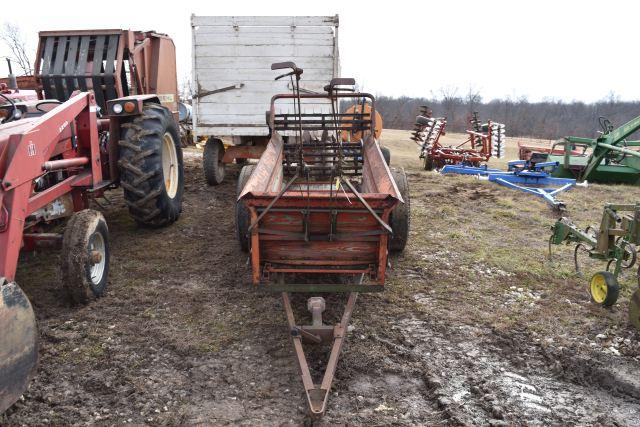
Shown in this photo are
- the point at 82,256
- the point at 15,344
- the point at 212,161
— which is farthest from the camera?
the point at 212,161

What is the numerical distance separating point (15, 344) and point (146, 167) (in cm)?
259

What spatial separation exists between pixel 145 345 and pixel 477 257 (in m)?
3.47

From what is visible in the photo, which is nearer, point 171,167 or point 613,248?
point 613,248

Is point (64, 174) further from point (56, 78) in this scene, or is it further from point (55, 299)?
point (56, 78)

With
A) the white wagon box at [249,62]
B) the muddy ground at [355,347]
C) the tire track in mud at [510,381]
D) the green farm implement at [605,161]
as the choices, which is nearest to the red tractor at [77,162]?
the muddy ground at [355,347]

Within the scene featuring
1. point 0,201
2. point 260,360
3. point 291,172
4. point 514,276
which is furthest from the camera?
point 291,172

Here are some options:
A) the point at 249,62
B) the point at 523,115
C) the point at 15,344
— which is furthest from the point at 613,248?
the point at 523,115

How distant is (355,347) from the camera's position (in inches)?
130

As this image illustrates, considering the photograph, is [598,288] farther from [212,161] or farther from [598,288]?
[212,161]

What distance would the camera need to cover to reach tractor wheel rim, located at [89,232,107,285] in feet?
12.3

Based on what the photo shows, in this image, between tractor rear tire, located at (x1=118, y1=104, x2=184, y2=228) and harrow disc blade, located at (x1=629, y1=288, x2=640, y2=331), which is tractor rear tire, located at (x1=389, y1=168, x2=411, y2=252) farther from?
tractor rear tire, located at (x1=118, y1=104, x2=184, y2=228)

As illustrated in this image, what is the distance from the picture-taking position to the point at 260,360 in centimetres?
313

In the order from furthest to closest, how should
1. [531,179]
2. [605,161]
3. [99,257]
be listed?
[605,161] → [531,179] → [99,257]

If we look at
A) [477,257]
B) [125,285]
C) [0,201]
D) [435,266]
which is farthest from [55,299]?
[477,257]
